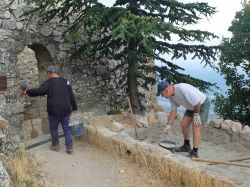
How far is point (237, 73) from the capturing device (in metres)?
11.7

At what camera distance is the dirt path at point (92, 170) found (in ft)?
19.5

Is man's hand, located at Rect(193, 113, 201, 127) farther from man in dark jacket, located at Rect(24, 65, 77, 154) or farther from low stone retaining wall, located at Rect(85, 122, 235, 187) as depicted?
man in dark jacket, located at Rect(24, 65, 77, 154)

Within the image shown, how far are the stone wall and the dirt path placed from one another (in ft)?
6.05

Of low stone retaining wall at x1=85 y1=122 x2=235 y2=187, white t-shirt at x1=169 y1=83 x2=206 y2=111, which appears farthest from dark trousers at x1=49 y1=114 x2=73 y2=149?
white t-shirt at x1=169 y1=83 x2=206 y2=111

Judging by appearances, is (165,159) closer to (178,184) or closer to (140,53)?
(178,184)

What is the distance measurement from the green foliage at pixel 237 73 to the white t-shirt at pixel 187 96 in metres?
4.52

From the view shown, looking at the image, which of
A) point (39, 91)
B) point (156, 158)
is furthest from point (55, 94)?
point (156, 158)

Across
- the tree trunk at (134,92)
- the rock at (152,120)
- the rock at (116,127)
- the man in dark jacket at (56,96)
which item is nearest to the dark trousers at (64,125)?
the man in dark jacket at (56,96)

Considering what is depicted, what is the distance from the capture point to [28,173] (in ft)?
19.0

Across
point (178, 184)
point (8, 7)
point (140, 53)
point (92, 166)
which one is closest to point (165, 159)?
point (178, 184)

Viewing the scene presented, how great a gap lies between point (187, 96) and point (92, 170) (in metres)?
1.91

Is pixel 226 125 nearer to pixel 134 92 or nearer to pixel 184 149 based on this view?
pixel 184 149

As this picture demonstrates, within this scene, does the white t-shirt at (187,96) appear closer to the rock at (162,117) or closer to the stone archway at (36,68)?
the rock at (162,117)

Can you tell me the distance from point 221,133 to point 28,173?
13.4ft
